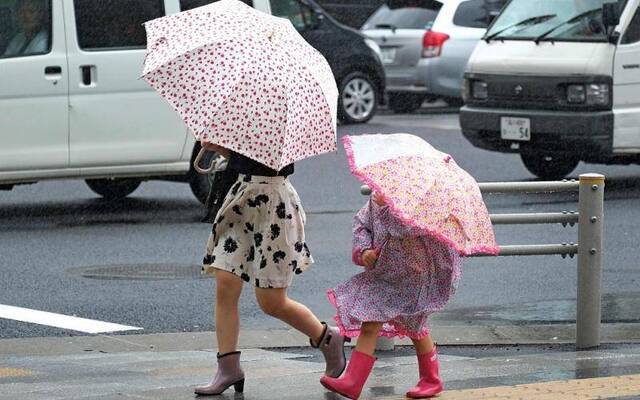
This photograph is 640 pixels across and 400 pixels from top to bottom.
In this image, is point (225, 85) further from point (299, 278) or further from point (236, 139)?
point (299, 278)

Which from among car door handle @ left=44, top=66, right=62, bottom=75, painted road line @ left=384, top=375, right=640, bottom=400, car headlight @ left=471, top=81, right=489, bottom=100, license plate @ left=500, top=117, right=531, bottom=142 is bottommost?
license plate @ left=500, top=117, right=531, bottom=142

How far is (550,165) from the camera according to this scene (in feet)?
51.8

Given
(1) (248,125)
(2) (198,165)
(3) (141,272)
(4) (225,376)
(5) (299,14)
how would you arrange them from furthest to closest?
1. (5) (299,14)
2. (3) (141,272)
3. (2) (198,165)
4. (4) (225,376)
5. (1) (248,125)

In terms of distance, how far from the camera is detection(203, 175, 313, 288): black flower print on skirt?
656 cm

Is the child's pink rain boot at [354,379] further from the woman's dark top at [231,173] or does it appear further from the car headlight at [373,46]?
the car headlight at [373,46]

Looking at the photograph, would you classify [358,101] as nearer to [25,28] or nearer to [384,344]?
[25,28]

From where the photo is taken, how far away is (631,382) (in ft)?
22.7

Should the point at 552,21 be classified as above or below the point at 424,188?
below

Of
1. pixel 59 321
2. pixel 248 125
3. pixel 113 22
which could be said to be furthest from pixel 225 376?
pixel 113 22

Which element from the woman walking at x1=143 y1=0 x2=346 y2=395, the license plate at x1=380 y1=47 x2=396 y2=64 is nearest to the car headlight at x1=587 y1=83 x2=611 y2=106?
the woman walking at x1=143 y1=0 x2=346 y2=395

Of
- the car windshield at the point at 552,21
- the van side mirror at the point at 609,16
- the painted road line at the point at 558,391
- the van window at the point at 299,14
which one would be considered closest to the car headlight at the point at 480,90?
the car windshield at the point at 552,21

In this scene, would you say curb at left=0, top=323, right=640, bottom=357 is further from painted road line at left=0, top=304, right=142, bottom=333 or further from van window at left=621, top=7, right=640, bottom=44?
van window at left=621, top=7, right=640, bottom=44

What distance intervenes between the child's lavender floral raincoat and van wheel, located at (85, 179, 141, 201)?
7959 mm

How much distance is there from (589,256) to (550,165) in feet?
25.4
